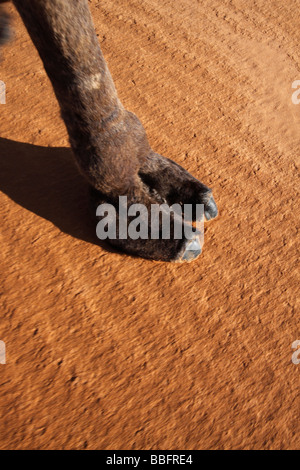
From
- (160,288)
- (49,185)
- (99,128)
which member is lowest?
(160,288)

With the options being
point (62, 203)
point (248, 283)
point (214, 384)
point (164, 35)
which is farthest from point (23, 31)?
point (214, 384)

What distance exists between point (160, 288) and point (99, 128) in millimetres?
828

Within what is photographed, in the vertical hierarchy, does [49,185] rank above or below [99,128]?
below

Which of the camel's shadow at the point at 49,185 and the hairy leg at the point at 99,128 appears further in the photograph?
the camel's shadow at the point at 49,185

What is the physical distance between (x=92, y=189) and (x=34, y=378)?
3.27ft

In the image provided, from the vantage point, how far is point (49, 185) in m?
2.78

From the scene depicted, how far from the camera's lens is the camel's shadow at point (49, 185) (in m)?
2.60

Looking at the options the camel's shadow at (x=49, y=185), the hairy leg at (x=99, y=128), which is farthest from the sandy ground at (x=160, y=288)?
the hairy leg at (x=99, y=128)

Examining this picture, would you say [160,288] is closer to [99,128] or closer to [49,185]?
[99,128]

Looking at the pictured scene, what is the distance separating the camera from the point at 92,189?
8.24 ft

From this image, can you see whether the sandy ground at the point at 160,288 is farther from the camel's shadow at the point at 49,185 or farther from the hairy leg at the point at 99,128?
the hairy leg at the point at 99,128

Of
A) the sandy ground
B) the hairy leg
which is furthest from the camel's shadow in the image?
the hairy leg

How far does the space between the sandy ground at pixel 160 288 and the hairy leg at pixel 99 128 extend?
0.23 m

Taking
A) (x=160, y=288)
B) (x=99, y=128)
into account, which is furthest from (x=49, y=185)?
(x=160, y=288)
